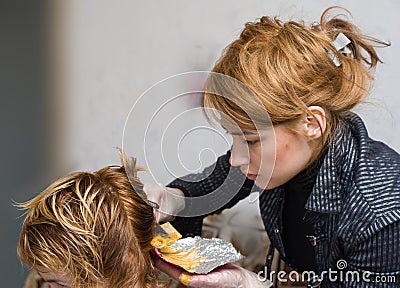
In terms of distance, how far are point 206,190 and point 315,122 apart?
13.8 inches

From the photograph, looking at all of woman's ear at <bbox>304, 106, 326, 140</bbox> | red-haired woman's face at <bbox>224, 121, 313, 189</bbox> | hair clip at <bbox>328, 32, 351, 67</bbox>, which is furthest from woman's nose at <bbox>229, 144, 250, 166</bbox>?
hair clip at <bbox>328, 32, 351, 67</bbox>

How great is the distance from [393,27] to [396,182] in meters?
0.58

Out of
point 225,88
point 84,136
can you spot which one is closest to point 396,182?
point 225,88

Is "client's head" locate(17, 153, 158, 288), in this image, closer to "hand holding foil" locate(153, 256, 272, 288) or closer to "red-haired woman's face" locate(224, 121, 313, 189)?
"hand holding foil" locate(153, 256, 272, 288)

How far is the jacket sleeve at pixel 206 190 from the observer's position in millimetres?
1328

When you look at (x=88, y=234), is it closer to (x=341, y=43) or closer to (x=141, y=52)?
(x=341, y=43)

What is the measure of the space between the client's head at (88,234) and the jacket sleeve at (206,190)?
24cm

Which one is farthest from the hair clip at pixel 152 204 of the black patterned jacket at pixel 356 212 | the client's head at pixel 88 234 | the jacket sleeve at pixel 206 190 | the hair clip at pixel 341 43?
the hair clip at pixel 341 43

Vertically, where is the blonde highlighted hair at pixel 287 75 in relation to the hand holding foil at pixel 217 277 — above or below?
above

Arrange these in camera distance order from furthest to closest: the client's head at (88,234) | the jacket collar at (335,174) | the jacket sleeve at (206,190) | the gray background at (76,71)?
the gray background at (76,71) → the jacket sleeve at (206,190) → the jacket collar at (335,174) → the client's head at (88,234)

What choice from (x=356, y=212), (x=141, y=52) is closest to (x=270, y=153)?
(x=356, y=212)

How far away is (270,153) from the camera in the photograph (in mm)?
1100

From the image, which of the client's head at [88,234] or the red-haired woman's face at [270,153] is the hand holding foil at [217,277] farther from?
the red-haired woman's face at [270,153]

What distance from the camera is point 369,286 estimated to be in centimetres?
110
